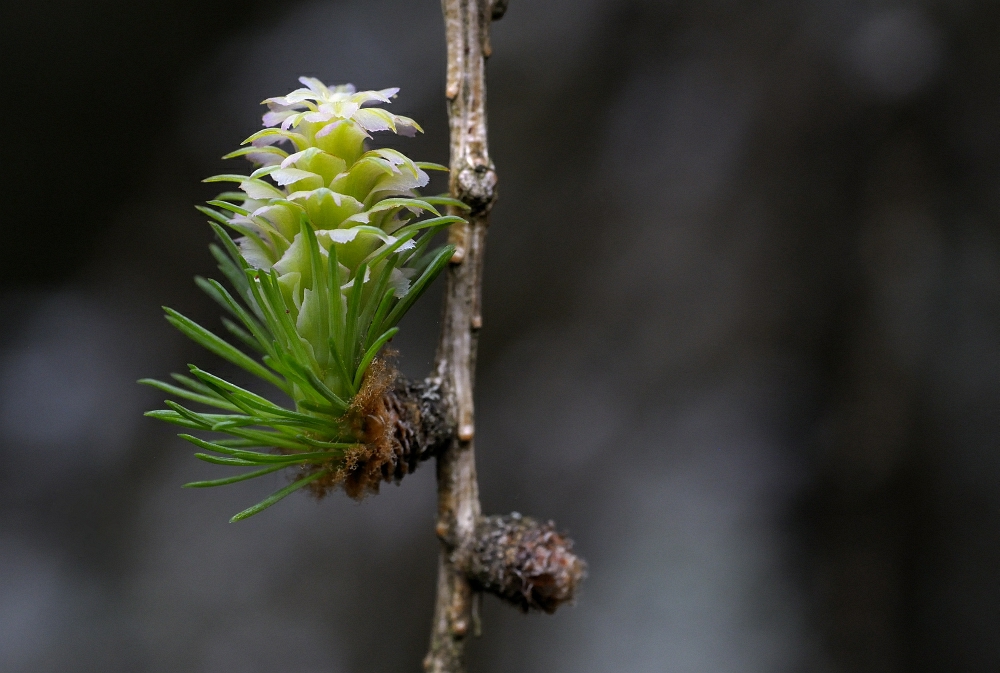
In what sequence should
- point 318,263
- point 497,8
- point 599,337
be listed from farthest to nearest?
point 599,337, point 497,8, point 318,263

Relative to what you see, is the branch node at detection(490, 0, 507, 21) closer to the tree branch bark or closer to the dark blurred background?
the tree branch bark

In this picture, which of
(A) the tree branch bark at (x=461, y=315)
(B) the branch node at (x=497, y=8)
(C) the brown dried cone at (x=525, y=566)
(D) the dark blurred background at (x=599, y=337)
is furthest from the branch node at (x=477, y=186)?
(D) the dark blurred background at (x=599, y=337)

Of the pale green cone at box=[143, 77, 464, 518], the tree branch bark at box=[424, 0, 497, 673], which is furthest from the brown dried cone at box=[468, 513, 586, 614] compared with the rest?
the pale green cone at box=[143, 77, 464, 518]

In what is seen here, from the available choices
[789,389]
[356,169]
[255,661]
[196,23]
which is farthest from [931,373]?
[196,23]

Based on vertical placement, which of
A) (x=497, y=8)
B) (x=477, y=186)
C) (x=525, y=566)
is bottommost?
(x=525, y=566)

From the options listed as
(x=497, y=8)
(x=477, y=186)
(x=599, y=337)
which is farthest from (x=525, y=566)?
(x=599, y=337)

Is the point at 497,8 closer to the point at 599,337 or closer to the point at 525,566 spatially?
the point at 525,566
